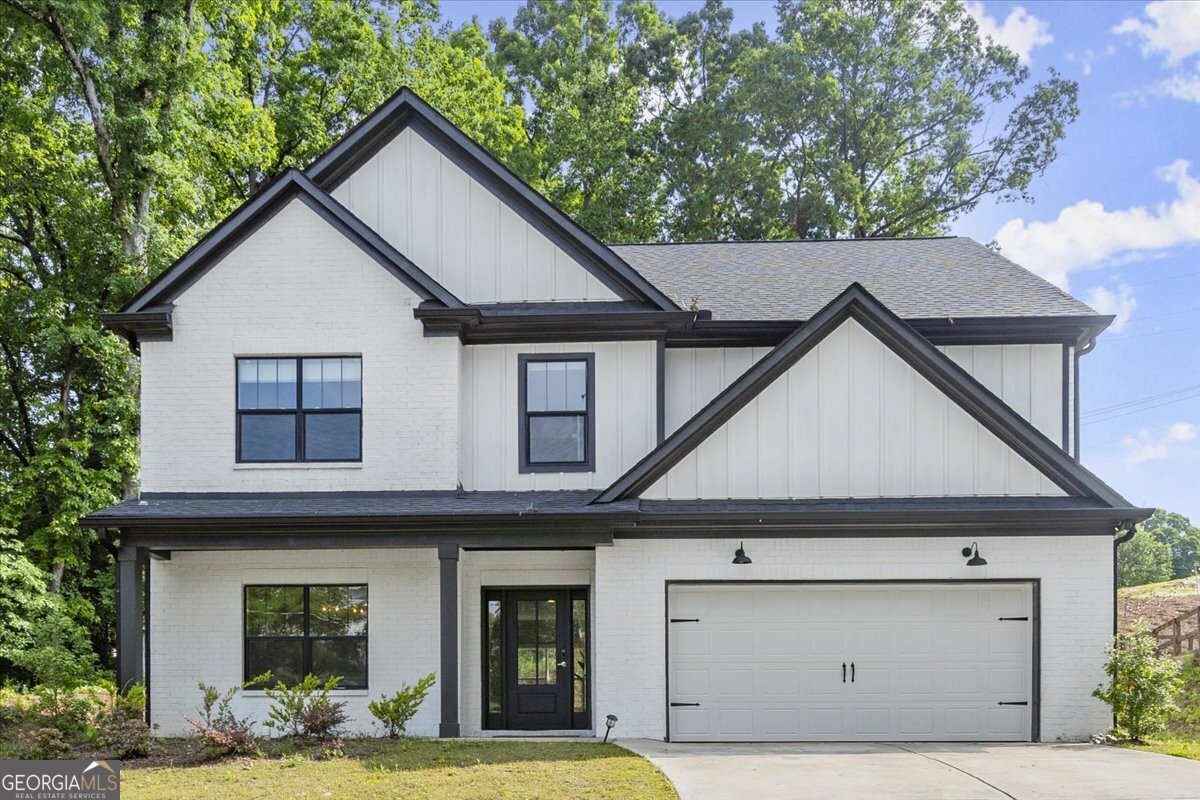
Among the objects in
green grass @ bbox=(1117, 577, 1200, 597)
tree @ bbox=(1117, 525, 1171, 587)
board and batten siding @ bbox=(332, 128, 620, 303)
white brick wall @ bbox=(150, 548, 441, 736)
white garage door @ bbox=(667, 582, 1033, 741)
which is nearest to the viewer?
white garage door @ bbox=(667, 582, 1033, 741)

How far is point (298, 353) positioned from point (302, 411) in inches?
32.8

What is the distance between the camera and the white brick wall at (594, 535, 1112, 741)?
518 inches

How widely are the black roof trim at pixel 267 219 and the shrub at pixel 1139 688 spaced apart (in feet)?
32.8

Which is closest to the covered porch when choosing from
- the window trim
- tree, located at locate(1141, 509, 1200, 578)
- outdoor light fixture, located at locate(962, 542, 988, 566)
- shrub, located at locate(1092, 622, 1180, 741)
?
the window trim

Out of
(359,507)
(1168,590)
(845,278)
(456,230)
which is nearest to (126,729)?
(359,507)

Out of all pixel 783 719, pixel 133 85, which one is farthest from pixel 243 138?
pixel 783 719

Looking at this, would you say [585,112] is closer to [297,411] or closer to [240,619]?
[297,411]

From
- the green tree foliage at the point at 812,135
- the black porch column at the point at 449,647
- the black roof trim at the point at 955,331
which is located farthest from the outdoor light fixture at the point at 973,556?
the green tree foliage at the point at 812,135

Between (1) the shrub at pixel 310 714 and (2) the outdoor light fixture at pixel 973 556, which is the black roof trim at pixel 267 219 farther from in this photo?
(2) the outdoor light fixture at pixel 973 556

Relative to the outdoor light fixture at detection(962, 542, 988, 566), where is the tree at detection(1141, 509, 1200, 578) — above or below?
below

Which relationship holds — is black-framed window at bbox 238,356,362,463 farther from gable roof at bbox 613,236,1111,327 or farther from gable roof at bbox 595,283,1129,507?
gable roof at bbox 613,236,1111,327

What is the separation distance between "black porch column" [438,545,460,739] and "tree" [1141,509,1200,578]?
58890 mm

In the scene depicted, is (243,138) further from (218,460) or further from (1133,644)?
(1133,644)

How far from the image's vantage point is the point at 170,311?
14297 mm
